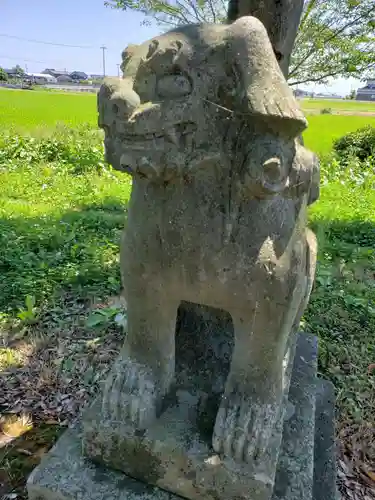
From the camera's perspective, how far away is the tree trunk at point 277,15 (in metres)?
1.10

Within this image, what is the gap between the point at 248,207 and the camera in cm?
105

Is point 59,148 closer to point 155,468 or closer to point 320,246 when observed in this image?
point 320,246

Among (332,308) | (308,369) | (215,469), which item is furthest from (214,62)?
(332,308)

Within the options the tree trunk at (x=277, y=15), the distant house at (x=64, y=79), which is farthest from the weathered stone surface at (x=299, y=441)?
the distant house at (x=64, y=79)

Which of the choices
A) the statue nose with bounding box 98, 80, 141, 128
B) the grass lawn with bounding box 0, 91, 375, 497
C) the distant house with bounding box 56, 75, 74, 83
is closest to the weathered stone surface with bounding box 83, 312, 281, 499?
the grass lawn with bounding box 0, 91, 375, 497

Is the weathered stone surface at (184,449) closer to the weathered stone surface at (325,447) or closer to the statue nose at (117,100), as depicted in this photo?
the weathered stone surface at (325,447)

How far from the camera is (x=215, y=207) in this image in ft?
3.46

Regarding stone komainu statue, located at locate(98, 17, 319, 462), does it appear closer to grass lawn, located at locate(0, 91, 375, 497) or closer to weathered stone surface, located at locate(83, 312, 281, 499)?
weathered stone surface, located at locate(83, 312, 281, 499)

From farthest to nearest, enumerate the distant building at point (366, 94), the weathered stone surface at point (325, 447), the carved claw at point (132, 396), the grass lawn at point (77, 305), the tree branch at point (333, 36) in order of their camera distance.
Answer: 1. the distant building at point (366, 94)
2. the tree branch at point (333, 36)
3. the grass lawn at point (77, 305)
4. the weathered stone surface at point (325, 447)
5. the carved claw at point (132, 396)

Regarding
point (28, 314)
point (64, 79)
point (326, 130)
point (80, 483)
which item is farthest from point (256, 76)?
point (64, 79)

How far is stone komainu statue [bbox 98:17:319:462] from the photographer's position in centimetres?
89

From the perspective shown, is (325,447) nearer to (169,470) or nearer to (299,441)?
(299,441)

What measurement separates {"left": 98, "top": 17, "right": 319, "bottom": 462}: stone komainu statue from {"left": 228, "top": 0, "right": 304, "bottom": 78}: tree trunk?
232mm

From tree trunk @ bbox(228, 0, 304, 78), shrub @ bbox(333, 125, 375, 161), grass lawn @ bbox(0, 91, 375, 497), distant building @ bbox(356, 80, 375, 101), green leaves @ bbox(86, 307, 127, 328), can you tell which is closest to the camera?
tree trunk @ bbox(228, 0, 304, 78)
